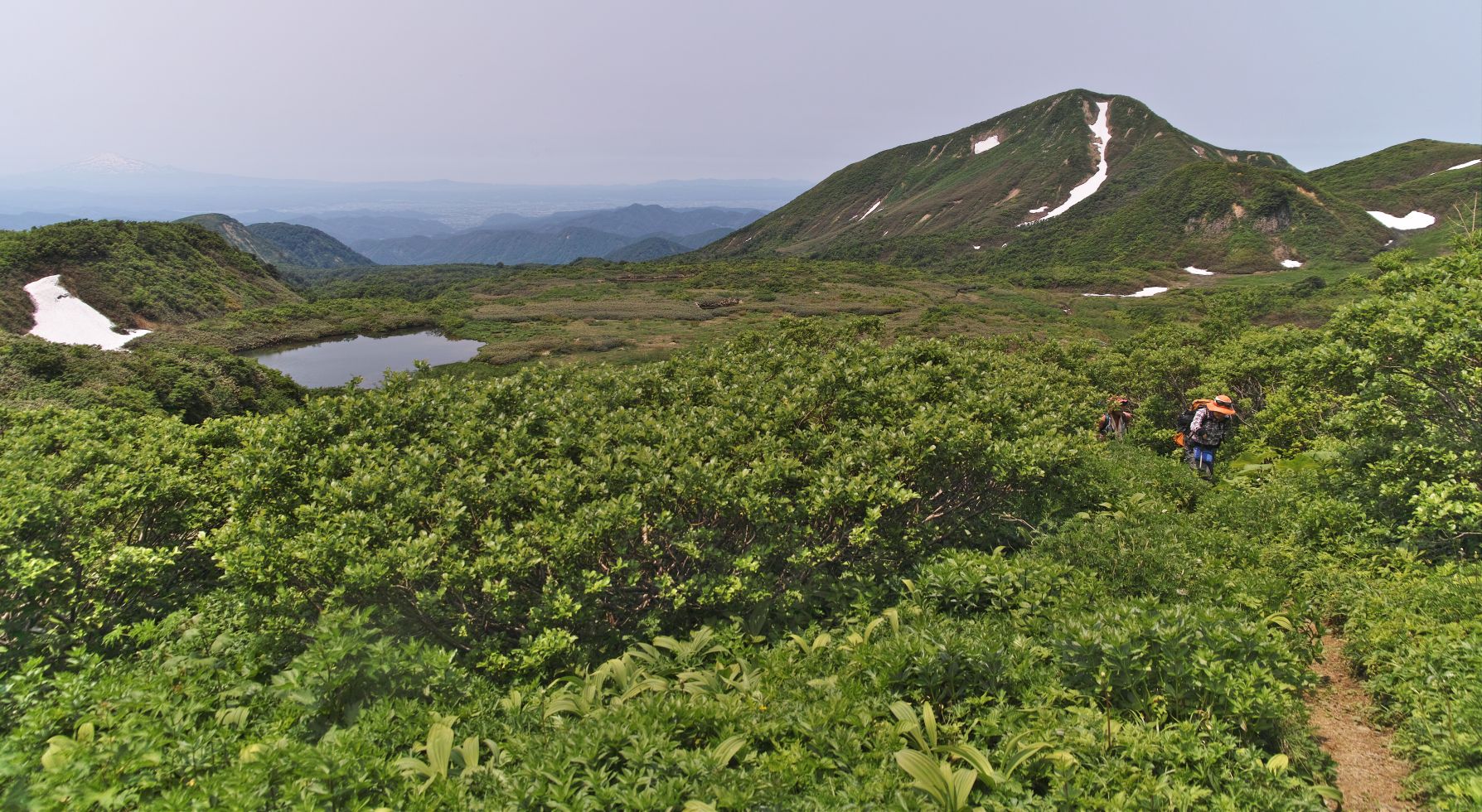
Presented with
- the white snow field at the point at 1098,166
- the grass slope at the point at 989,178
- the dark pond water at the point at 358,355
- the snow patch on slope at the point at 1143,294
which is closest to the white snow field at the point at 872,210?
the grass slope at the point at 989,178

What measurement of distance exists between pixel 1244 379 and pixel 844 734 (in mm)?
15401

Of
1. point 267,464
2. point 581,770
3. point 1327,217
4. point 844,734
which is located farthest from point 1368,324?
point 1327,217

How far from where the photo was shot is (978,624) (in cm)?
479

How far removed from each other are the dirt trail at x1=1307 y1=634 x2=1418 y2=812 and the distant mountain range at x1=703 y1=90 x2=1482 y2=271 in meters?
99.3

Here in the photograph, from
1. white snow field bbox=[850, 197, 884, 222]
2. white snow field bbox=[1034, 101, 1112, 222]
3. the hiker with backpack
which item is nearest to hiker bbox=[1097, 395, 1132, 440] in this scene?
the hiker with backpack

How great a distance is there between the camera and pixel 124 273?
1763 inches

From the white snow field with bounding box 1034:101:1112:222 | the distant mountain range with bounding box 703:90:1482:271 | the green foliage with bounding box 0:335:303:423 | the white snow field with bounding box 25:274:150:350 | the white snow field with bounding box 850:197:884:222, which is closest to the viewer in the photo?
the green foliage with bounding box 0:335:303:423

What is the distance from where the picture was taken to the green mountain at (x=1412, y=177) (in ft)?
300

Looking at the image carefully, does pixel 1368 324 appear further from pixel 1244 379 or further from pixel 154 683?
pixel 154 683

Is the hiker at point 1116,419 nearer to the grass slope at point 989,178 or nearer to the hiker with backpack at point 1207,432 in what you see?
the hiker with backpack at point 1207,432

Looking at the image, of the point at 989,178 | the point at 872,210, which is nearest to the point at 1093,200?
the point at 989,178

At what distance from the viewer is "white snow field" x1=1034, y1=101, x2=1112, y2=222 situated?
11944 centimetres

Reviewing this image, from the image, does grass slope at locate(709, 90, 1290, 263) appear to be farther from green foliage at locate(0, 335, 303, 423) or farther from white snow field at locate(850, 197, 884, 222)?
green foliage at locate(0, 335, 303, 423)

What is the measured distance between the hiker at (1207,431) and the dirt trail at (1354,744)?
21.4ft
